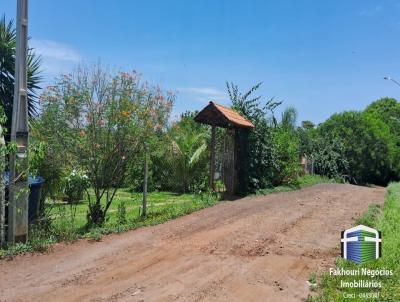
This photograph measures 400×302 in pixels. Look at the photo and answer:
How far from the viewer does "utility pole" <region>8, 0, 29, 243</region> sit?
662 centimetres

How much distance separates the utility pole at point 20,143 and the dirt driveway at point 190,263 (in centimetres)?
62

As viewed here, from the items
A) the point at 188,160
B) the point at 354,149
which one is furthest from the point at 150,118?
the point at 354,149

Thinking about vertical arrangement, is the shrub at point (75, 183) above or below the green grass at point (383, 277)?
above

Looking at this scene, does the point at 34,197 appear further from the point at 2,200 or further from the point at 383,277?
the point at 383,277

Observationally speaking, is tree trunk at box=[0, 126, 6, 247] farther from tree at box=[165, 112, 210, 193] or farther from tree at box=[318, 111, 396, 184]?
tree at box=[318, 111, 396, 184]

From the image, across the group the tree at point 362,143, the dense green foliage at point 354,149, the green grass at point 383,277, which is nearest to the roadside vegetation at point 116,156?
the green grass at point 383,277

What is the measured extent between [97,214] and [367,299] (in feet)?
18.8

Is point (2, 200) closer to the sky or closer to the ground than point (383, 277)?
closer to the sky

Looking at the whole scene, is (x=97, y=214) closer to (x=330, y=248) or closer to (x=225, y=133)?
(x=330, y=248)

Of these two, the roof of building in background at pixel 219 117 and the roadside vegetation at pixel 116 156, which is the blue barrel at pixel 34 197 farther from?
the roof of building in background at pixel 219 117

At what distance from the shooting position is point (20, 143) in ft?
22.2

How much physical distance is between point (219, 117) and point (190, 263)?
7.42 m

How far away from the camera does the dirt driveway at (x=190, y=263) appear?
190 inches

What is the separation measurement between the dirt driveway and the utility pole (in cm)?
62
